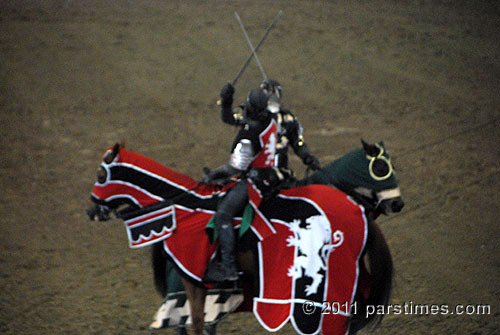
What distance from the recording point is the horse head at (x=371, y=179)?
4.02 meters

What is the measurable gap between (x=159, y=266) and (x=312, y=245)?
4.15 ft

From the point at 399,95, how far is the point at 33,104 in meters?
6.73

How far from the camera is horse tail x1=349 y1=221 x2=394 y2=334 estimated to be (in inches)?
164

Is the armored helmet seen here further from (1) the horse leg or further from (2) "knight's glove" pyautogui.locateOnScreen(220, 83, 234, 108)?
(1) the horse leg

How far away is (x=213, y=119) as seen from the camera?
31.6 ft

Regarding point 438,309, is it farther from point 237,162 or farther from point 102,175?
point 102,175

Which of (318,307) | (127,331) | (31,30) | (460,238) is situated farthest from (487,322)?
(31,30)

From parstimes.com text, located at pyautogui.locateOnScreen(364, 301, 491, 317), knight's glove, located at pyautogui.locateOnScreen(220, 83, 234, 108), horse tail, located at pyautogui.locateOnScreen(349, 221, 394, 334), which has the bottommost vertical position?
parstimes.com text, located at pyautogui.locateOnScreen(364, 301, 491, 317)

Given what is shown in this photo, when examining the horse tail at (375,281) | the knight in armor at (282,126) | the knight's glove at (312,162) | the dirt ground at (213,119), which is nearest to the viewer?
the horse tail at (375,281)

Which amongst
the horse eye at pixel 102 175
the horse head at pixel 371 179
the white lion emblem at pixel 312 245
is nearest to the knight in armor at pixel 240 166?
the white lion emblem at pixel 312 245

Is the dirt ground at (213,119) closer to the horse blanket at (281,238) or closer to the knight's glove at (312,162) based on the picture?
the horse blanket at (281,238)

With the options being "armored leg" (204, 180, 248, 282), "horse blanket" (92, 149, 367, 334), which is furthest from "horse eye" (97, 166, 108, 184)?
"armored leg" (204, 180, 248, 282)

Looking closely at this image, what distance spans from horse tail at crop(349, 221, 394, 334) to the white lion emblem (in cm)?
33

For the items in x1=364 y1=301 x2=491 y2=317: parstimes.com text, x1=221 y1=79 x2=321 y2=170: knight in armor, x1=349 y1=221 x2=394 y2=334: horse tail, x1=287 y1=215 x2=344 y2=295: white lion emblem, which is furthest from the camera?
x1=364 y1=301 x2=491 y2=317: parstimes.com text
